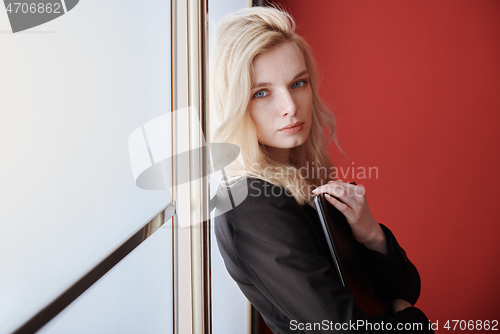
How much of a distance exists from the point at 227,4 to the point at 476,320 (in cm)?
217

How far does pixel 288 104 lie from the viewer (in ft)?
2.49

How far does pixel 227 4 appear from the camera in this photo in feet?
3.52

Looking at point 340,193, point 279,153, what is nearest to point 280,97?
point 279,153

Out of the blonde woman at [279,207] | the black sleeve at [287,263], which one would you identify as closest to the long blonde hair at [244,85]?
the blonde woman at [279,207]

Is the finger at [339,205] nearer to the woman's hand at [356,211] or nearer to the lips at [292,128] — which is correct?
the woman's hand at [356,211]

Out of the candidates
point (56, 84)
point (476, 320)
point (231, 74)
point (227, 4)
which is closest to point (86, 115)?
point (56, 84)

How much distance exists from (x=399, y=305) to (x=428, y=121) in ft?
4.41

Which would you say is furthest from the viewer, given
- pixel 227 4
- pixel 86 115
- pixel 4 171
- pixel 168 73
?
pixel 227 4

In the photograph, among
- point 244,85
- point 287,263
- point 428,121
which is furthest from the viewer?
point 428,121

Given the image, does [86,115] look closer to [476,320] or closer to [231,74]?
[231,74]

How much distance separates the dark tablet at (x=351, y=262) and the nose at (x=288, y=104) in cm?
21

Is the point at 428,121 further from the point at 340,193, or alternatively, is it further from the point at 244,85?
the point at 244,85

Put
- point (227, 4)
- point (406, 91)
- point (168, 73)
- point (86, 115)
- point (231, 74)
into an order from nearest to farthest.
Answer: point (86, 115) < point (168, 73) < point (231, 74) < point (227, 4) < point (406, 91)

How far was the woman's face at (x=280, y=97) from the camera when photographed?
2.41ft
